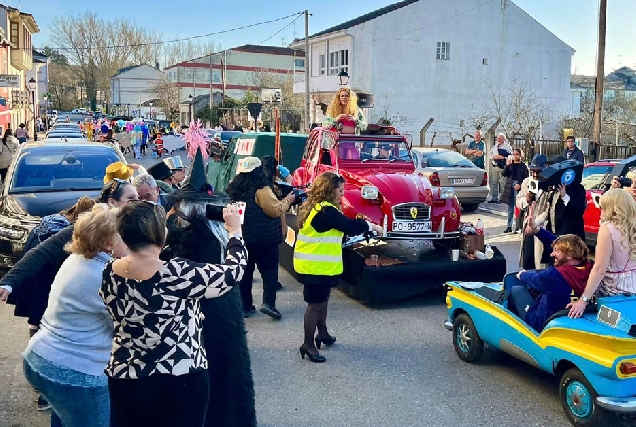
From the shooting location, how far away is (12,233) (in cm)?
793

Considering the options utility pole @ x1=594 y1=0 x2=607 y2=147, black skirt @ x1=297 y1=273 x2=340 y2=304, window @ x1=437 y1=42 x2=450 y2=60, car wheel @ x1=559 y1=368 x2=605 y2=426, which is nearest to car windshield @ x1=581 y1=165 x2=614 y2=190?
utility pole @ x1=594 y1=0 x2=607 y2=147

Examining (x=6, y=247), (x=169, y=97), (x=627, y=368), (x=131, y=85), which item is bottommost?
A: (x=627, y=368)

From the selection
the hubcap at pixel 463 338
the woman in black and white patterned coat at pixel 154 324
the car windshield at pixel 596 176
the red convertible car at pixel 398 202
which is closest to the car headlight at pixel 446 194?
the red convertible car at pixel 398 202

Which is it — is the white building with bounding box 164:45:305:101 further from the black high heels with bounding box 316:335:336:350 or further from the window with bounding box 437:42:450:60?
the black high heels with bounding box 316:335:336:350

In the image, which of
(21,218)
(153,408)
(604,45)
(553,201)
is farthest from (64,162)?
(604,45)

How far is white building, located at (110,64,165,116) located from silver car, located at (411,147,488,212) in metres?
89.4

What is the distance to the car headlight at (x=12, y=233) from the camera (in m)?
7.87

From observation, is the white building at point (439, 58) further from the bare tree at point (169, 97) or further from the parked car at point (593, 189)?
the bare tree at point (169, 97)

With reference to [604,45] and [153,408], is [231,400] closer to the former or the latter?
[153,408]

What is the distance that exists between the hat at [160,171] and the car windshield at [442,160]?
9318mm

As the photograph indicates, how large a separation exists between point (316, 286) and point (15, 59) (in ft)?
166

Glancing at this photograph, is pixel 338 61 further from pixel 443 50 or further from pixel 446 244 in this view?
pixel 446 244

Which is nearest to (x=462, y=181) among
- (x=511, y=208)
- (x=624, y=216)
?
(x=511, y=208)

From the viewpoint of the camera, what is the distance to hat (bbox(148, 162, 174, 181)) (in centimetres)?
773
